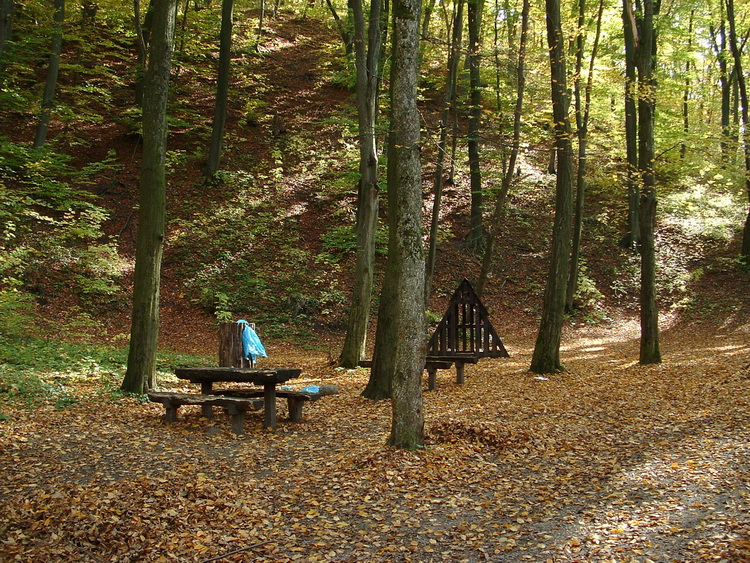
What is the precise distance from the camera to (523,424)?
7.97 m

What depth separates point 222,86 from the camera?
21703 millimetres

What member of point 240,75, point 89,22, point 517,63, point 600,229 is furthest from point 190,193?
point 600,229

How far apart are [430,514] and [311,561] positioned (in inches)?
48.4

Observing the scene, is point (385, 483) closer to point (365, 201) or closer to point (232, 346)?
point (232, 346)

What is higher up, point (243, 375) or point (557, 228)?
point (557, 228)

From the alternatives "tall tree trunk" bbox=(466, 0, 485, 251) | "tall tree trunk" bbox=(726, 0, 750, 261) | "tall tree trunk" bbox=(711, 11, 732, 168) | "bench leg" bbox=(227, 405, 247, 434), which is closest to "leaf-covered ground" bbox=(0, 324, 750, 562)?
"bench leg" bbox=(227, 405, 247, 434)

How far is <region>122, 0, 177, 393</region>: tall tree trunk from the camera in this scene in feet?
30.1

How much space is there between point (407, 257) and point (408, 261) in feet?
0.15

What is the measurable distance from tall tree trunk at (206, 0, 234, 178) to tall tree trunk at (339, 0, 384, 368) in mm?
10310

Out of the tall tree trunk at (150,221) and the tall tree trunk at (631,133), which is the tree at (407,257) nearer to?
the tall tree trunk at (150,221)

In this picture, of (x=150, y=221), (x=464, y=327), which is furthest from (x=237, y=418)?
(x=464, y=327)

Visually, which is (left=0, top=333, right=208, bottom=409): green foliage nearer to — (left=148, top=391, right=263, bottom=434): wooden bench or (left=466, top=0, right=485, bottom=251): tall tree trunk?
(left=148, top=391, right=263, bottom=434): wooden bench

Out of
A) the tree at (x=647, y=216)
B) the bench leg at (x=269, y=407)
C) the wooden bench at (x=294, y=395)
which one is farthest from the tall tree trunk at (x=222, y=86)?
the bench leg at (x=269, y=407)

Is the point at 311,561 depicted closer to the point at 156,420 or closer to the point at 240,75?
the point at 156,420
